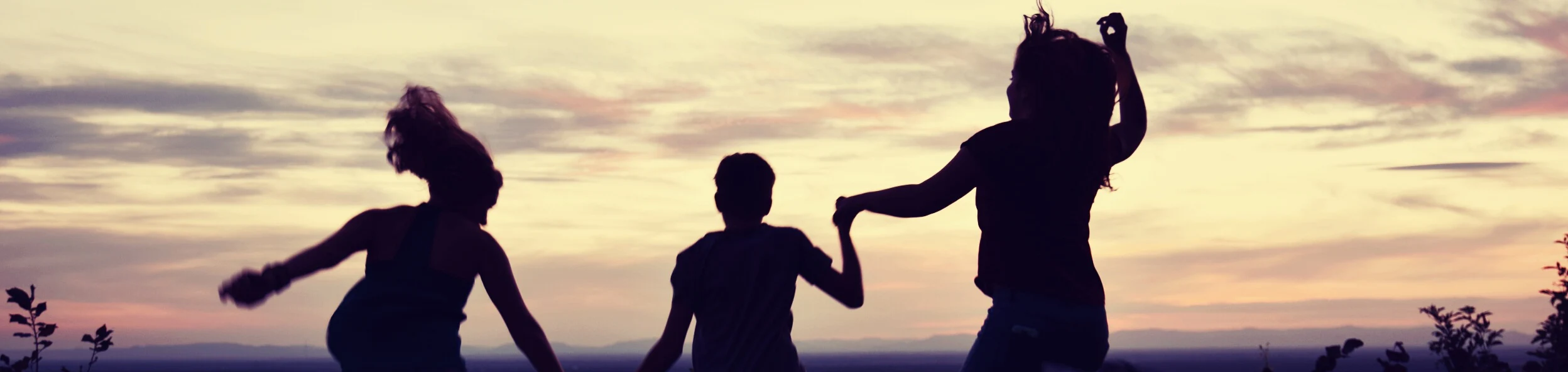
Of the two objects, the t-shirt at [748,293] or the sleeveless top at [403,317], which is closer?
the sleeveless top at [403,317]

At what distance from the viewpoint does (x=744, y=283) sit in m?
4.94

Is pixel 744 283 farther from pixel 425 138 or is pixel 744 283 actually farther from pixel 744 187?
pixel 425 138

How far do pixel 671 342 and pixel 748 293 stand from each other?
37 centimetres

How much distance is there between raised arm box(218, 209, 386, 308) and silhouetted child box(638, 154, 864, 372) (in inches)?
44.1

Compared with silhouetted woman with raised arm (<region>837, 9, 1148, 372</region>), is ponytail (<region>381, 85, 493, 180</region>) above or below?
above

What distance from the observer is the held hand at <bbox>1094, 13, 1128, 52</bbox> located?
15.6 ft

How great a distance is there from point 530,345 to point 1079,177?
80.1 inches

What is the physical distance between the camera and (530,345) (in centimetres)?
483

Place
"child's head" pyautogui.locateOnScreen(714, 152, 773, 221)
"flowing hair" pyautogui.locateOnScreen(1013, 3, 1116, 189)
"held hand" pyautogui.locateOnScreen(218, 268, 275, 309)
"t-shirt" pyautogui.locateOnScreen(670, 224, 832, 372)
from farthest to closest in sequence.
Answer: "child's head" pyautogui.locateOnScreen(714, 152, 773, 221), "t-shirt" pyautogui.locateOnScreen(670, 224, 832, 372), "held hand" pyautogui.locateOnScreen(218, 268, 275, 309), "flowing hair" pyautogui.locateOnScreen(1013, 3, 1116, 189)

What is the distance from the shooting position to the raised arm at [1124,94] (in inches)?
185

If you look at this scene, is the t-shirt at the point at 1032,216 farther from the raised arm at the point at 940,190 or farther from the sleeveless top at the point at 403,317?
the sleeveless top at the point at 403,317

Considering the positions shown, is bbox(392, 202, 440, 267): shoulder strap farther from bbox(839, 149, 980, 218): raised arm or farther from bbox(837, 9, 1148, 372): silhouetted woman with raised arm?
bbox(839, 149, 980, 218): raised arm

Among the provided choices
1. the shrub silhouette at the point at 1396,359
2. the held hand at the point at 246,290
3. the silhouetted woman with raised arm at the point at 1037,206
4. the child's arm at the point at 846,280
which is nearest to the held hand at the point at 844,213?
the silhouetted woman with raised arm at the point at 1037,206

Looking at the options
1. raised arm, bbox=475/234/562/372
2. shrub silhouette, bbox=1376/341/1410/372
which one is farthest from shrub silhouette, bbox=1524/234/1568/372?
raised arm, bbox=475/234/562/372
